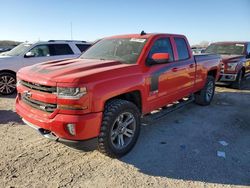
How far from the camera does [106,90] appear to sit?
11.9 feet

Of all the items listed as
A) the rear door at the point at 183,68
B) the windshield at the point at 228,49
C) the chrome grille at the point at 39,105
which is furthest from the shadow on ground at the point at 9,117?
the windshield at the point at 228,49

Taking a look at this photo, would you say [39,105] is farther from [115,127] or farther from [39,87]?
[115,127]

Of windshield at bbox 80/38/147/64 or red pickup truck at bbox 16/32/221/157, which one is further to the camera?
windshield at bbox 80/38/147/64

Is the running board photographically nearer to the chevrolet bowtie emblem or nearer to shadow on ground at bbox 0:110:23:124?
the chevrolet bowtie emblem

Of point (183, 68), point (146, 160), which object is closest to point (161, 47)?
point (183, 68)

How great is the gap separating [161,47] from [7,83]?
5.65 meters

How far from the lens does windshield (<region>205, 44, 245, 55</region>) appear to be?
11.1 m

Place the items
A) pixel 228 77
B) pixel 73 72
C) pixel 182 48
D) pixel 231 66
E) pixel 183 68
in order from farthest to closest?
pixel 228 77 → pixel 231 66 → pixel 182 48 → pixel 183 68 → pixel 73 72

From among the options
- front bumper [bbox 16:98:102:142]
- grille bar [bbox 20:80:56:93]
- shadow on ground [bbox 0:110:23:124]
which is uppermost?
grille bar [bbox 20:80:56:93]

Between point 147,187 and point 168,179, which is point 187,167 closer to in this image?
point 168,179

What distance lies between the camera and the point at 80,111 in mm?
3398

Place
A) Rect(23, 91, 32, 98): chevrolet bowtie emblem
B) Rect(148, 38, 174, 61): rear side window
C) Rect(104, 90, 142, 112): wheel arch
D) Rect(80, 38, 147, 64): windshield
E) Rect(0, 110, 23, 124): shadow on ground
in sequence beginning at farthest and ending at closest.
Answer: Rect(0, 110, 23, 124): shadow on ground
Rect(148, 38, 174, 61): rear side window
Rect(80, 38, 147, 64): windshield
Rect(104, 90, 142, 112): wheel arch
Rect(23, 91, 32, 98): chevrolet bowtie emblem

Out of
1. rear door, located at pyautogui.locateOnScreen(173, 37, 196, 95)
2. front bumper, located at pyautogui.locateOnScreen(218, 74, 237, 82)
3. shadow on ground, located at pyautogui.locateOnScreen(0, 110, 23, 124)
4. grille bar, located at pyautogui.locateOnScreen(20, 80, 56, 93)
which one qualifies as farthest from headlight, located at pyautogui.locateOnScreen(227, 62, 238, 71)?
grille bar, located at pyautogui.locateOnScreen(20, 80, 56, 93)

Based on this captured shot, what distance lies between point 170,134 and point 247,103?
3908mm
